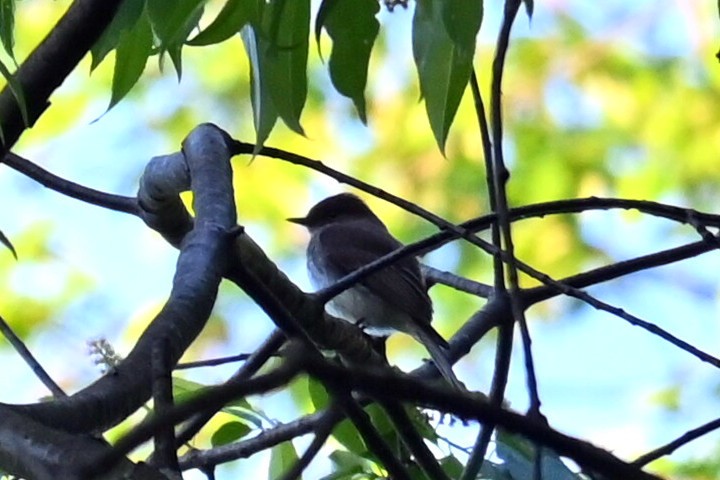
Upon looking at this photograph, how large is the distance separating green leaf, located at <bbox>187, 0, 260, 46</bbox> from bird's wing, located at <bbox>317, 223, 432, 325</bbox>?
2149 millimetres

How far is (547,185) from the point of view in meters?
4.70

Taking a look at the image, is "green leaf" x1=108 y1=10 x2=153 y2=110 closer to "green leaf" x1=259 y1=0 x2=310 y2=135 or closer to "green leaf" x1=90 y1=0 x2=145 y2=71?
"green leaf" x1=90 y1=0 x2=145 y2=71

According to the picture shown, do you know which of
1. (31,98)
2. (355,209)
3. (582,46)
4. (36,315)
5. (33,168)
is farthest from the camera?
(582,46)

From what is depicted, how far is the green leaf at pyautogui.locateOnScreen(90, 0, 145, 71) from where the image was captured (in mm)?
1317

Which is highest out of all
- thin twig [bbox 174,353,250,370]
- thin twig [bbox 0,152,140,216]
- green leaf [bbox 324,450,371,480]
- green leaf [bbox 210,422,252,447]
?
thin twig [bbox 0,152,140,216]

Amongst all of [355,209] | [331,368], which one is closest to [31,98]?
[331,368]

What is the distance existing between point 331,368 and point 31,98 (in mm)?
1053

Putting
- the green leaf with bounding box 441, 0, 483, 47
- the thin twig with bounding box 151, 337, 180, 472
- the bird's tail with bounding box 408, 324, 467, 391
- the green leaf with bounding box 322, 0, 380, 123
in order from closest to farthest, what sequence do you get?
the thin twig with bounding box 151, 337, 180, 472
the green leaf with bounding box 441, 0, 483, 47
the green leaf with bounding box 322, 0, 380, 123
the bird's tail with bounding box 408, 324, 467, 391

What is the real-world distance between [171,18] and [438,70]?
27 centimetres

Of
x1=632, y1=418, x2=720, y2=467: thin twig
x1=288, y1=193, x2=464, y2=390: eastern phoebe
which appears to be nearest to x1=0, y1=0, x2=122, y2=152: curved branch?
x1=632, y1=418, x2=720, y2=467: thin twig

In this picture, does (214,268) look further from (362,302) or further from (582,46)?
(582,46)

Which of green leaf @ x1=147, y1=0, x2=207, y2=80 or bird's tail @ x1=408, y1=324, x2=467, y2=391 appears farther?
bird's tail @ x1=408, y1=324, x2=467, y2=391

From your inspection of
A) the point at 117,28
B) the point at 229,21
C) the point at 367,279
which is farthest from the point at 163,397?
the point at 367,279

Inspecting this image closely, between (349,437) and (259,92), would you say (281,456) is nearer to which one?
A: (349,437)
